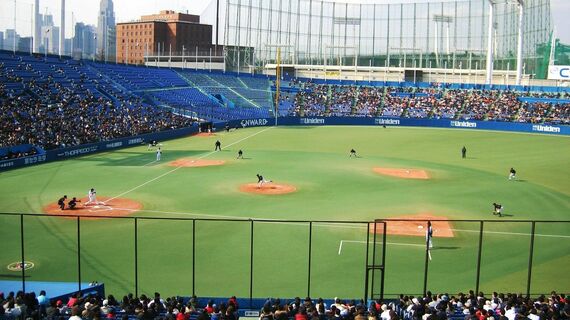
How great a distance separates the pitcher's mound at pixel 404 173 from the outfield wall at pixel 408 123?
116ft

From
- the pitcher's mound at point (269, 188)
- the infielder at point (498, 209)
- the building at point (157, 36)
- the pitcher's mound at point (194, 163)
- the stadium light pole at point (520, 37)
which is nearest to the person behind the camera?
the infielder at point (498, 209)

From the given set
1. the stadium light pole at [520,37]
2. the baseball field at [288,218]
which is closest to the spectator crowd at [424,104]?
the stadium light pole at [520,37]

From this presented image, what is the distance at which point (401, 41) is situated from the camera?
444 feet

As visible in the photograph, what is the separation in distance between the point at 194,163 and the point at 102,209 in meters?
17.8

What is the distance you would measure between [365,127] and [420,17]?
57.7 m

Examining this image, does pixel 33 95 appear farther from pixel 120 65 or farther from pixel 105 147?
pixel 120 65

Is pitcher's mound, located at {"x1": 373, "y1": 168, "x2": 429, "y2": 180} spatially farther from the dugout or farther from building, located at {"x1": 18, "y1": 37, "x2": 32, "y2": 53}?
building, located at {"x1": 18, "y1": 37, "x2": 32, "y2": 53}

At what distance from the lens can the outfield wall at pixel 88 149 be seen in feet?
147

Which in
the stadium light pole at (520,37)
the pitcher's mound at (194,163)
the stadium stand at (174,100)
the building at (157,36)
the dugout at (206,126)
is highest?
the building at (157,36)

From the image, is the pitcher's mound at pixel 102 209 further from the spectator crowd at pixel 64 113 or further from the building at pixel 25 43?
the building at pixel 25 43

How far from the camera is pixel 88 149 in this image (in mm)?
53125

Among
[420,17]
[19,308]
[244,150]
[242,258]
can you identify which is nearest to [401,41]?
[420,17]

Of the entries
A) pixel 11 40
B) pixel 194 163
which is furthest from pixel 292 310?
pixel 11 40

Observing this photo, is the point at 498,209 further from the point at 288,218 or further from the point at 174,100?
the point at 174,100
